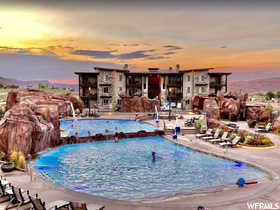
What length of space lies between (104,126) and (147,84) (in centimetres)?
2477

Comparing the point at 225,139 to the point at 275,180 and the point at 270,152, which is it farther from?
the point at 275,180

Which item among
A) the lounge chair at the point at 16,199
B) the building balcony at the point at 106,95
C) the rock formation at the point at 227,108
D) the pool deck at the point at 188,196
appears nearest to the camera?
the lounge chair at the point at 16,199

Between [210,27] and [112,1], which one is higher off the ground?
[210,27]

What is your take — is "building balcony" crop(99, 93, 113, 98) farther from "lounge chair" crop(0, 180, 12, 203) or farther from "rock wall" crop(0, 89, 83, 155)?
"lounge chair" crop(0, 180, 12, 203)

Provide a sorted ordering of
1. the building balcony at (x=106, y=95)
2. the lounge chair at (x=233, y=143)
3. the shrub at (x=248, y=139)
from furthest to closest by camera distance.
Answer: the building balcony at (x=106, y=95), the shrub at (x=248, y=139), the lounge chair at (x=233, y=143)

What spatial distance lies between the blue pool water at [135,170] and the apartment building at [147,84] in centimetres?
2964

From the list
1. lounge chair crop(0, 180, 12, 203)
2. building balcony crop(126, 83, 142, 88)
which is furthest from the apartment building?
lounge chair crop(0, 180, 12, 203)

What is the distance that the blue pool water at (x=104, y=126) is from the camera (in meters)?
31.6

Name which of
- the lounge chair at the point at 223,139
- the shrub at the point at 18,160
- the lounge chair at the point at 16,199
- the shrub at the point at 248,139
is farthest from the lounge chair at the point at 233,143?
the lounge chair at the point at 16,199

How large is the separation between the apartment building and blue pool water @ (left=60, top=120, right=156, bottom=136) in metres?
13.3

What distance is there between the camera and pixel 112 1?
11.9 m

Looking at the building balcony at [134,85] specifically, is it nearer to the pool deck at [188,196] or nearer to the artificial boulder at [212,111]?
the artificial boulder at [212,111]

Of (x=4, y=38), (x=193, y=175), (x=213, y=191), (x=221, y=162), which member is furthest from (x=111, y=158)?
(x=4, y=38)

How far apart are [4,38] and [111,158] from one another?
4193 centimetres
